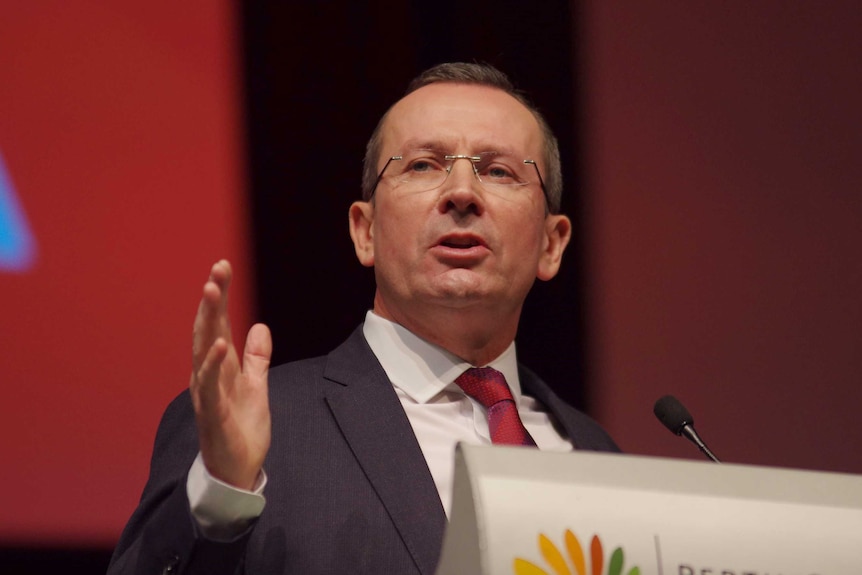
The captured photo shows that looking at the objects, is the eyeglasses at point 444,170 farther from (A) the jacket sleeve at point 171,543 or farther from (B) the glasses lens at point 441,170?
(A) the jacket sleeve at point 171,543

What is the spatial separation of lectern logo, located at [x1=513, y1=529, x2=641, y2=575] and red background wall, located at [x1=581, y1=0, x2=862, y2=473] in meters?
1.66

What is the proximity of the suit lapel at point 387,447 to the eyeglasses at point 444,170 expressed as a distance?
35cm

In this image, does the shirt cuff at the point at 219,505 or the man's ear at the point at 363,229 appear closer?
the shirt cuff at the point at 219,505

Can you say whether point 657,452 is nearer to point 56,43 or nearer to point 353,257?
point 353,257

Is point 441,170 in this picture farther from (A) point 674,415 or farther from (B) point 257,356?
(B) point 257,356

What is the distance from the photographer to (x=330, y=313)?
254cm

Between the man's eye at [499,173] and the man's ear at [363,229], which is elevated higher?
the man's eye at [499,173]

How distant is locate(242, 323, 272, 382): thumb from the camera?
139 cm

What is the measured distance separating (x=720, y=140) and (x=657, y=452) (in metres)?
0.83

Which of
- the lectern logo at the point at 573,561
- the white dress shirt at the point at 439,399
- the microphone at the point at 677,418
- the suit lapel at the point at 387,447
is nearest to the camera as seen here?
the lectern logo at the point at 573,561

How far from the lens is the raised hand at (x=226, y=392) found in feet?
4.17

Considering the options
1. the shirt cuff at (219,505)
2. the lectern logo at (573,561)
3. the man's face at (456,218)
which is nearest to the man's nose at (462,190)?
the man's face at (456,218)

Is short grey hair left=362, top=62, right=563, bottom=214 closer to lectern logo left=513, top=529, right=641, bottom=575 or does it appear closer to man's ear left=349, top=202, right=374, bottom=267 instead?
man's ear left=349, top=202, right=374, bottom=267

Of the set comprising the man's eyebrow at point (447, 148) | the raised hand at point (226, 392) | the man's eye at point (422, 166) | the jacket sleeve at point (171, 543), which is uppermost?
the man's eyebrow at point (447, 148)
